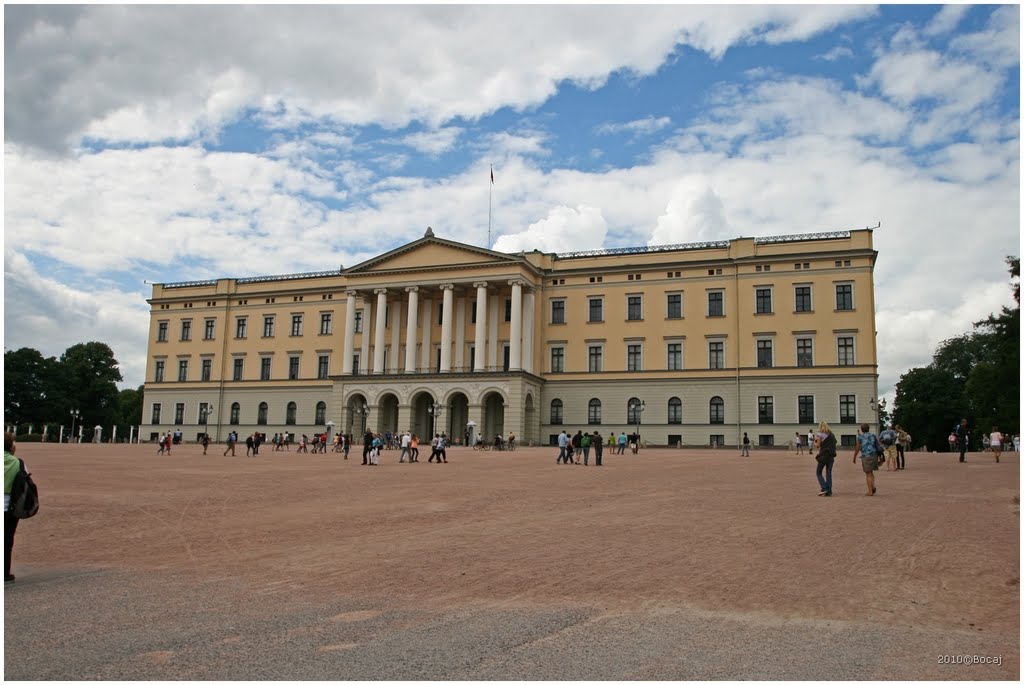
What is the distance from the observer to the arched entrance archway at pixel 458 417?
65.5 metres

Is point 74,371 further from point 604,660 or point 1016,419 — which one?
point 604,660

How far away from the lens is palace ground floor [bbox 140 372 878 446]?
5788 centimetres

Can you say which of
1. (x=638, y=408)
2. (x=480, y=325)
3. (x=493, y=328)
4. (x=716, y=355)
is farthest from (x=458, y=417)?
(x=716, y=355)

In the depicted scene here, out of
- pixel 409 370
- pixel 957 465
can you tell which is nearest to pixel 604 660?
pixel 957 465

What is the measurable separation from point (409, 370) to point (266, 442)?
1607 centimetres

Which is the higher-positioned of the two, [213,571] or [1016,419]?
[1016,419]

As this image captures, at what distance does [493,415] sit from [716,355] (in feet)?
58.6

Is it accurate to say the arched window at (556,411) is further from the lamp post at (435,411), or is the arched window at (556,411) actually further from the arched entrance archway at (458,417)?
the lamp post at (435,411)

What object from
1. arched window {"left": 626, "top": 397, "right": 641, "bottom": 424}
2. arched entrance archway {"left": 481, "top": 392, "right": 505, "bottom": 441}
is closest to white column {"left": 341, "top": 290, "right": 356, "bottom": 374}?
arched entrance archway {"left": 481, "top": 392, "right": 505, "bottom": 441}

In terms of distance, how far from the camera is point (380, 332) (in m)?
66.8

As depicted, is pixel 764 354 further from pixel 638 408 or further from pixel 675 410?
pixel 638 408

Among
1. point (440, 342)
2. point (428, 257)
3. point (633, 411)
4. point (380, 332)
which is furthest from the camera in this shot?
point (440, 342)

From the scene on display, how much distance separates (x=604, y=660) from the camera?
6453 millimetres

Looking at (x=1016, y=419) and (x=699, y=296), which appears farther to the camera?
(x=699, y=296)
